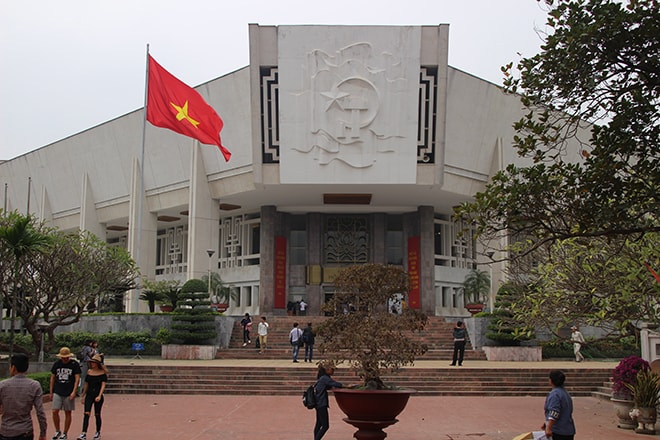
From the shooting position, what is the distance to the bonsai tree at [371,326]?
940 centimetres

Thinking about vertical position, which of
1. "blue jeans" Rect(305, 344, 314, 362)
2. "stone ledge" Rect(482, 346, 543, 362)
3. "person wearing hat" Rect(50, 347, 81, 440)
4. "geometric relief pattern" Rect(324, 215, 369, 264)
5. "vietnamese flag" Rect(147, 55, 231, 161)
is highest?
"vietnamese flag" Rect(147, 55, 231, 161)

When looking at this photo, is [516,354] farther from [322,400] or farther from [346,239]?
[322,400]

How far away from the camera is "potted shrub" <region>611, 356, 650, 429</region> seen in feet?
38.6

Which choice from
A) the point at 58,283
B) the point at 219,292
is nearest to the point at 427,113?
the point at 219,292

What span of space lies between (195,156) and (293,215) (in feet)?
21.7

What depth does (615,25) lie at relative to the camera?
26.2 ft

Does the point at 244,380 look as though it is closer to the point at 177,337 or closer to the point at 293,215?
the point at 177,337

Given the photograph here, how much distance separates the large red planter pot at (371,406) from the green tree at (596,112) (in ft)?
7.87

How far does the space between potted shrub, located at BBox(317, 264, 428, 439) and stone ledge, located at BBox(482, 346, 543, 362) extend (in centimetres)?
1531

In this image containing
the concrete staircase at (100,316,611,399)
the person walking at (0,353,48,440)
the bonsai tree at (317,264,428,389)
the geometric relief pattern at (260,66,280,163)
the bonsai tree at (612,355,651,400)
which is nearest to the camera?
the person walking at (0,353,48,440)

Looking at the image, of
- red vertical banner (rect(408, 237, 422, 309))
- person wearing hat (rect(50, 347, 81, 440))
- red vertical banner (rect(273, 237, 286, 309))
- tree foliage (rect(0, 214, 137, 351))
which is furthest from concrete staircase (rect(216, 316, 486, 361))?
person wearing hat (rect(50, 347, 81, 440))

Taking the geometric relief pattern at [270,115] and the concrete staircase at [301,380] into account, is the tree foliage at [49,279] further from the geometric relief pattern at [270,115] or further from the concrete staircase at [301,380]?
the geometric relief pattern at [270,115]

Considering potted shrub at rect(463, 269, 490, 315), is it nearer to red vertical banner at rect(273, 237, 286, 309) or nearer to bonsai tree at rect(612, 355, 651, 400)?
red vertical banner at rect(273, 237, 286, 309)

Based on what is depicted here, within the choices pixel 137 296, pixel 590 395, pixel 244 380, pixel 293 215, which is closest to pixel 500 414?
pixel 590 395
